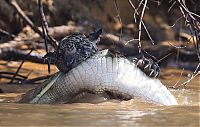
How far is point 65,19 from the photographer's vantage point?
1020 centimetres

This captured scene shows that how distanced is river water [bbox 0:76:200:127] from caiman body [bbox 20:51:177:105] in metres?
0.08

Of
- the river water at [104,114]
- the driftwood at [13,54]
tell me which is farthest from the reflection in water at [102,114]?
the driftwood at [13,54]

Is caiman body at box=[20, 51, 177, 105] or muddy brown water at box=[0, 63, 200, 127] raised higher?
caiman body at box=[20, 51, 177, 105]

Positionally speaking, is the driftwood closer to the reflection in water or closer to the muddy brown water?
the muddy brown water

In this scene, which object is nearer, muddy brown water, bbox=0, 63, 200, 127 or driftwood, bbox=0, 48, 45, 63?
muddy brown water, bbox=0, 63, 200, 127

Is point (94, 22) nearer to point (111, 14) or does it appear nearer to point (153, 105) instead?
point (111, 14)

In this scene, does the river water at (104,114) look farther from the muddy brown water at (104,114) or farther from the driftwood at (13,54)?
the driftwood at (13,54)

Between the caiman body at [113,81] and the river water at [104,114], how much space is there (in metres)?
0.08

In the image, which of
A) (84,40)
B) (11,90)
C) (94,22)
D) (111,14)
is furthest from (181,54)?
(84,40)

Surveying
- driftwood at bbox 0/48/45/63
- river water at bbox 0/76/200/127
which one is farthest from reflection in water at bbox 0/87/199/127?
driftwood at bbox 0/48/45/63

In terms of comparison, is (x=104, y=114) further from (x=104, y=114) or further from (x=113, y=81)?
(x=113, y=81)

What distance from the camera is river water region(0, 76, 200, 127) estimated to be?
284 cm

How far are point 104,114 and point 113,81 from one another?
0.56 m

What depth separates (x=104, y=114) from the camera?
3156mm
